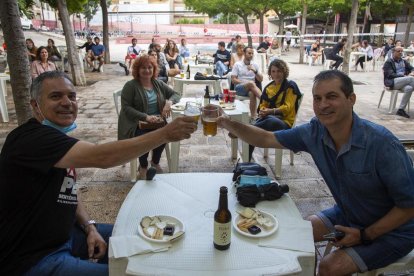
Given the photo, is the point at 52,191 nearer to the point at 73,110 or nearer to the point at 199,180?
the point at 73,110

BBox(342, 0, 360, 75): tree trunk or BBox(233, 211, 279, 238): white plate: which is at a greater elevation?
BBox(342, 0, 360, 75): tree trunk

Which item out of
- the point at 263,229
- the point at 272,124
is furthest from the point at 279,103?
the point at 263,229

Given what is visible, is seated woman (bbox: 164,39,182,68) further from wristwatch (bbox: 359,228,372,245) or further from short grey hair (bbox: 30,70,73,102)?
wristwatch (bbox: 359,228,372,245)

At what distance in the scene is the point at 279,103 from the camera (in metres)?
4.53

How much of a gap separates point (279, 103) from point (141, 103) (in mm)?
1769

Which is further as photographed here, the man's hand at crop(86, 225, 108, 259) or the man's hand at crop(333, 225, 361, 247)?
the man's hand at crop(86, 225, 108, 259)

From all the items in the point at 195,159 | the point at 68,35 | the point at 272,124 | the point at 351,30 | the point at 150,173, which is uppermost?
the point at 351,30

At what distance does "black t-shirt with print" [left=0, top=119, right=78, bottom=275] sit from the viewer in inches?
62.4

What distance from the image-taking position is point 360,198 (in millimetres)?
1925

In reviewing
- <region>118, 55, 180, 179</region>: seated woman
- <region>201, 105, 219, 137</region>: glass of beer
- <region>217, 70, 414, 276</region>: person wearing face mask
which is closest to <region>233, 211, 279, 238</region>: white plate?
<region>217, 70, 414, 276</region>: person wearing face mask

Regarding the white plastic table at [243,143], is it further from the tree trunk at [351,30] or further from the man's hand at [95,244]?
the tree trunk at [351,30]

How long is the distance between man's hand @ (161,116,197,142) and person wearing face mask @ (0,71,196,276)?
0.44 ft

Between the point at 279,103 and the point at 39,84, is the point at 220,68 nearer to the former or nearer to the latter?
the point at 279,103

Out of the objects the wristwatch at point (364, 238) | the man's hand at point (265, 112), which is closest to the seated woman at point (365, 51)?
the man's hand at point (265, 112)
